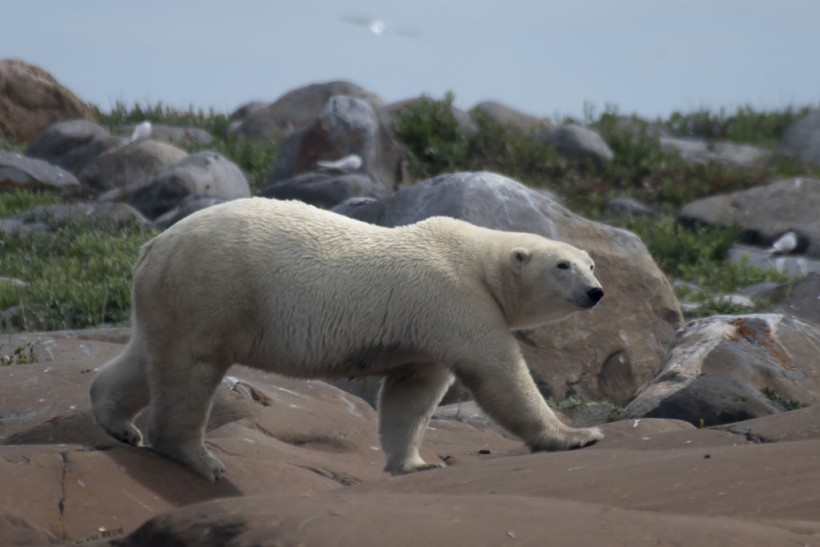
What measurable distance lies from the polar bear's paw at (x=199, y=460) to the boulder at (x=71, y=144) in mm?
13770

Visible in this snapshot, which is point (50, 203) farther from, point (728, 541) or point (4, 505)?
point (728, 541)

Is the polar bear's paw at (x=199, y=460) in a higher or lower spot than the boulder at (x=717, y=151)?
higher

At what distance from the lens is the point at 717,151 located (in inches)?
866

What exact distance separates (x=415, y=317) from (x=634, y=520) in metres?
2.64

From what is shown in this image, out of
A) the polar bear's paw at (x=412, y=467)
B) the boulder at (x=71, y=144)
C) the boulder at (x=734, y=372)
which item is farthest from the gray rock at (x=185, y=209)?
the polar bear's paw at (x=412, y=467)

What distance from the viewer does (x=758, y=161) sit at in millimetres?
20938

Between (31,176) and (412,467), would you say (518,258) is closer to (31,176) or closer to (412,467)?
(412,467)

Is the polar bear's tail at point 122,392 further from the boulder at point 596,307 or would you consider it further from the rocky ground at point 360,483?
the boulder at point 596,307

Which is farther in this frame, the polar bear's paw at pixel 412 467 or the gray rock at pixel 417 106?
the gray rock at pixel 417 106

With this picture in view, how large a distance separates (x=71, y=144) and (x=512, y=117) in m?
7.39

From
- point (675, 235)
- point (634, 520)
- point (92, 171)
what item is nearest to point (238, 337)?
point (634, 520)

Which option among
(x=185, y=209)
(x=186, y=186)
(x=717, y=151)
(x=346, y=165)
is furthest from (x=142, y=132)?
(x=717, y=151)

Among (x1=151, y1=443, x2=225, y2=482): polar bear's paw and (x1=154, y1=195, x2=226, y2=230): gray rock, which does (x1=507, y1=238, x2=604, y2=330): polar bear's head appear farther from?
(x1=154, y1=195, x2=226, y2=230): gray rock

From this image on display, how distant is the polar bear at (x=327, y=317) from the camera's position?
643 centimetres
